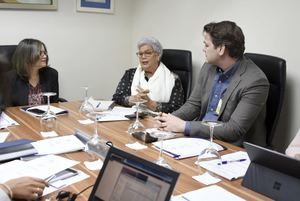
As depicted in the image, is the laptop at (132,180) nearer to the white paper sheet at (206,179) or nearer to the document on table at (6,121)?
the white paper sheet at (206,179)

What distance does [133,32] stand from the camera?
409 cm

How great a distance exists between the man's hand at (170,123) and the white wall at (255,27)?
1.04m

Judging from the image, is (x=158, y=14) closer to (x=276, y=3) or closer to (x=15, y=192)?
(x=276, y=3)

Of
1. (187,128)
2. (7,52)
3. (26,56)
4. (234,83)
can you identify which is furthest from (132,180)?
(7,52)

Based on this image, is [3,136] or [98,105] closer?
[3,136]

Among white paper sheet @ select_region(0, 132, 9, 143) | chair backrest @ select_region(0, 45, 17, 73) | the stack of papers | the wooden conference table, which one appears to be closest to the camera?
the wooden conference table

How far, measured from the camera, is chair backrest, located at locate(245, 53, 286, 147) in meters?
2.29

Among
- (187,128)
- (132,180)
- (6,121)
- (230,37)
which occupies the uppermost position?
(230,37)

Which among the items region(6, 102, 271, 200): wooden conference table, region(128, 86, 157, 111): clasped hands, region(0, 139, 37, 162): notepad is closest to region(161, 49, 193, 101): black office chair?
region(128, 86, 157, 111): clasped hands

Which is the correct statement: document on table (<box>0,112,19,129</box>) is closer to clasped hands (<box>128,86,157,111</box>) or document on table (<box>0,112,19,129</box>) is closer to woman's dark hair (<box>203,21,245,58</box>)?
clasped hands (<box>128,86,157,111</box>)

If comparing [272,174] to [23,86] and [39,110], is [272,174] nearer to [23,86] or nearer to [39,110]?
[39,110]

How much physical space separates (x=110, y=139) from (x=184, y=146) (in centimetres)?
38

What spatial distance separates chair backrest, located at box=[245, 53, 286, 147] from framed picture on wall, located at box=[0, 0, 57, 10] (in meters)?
2.10

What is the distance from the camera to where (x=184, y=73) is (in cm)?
308
